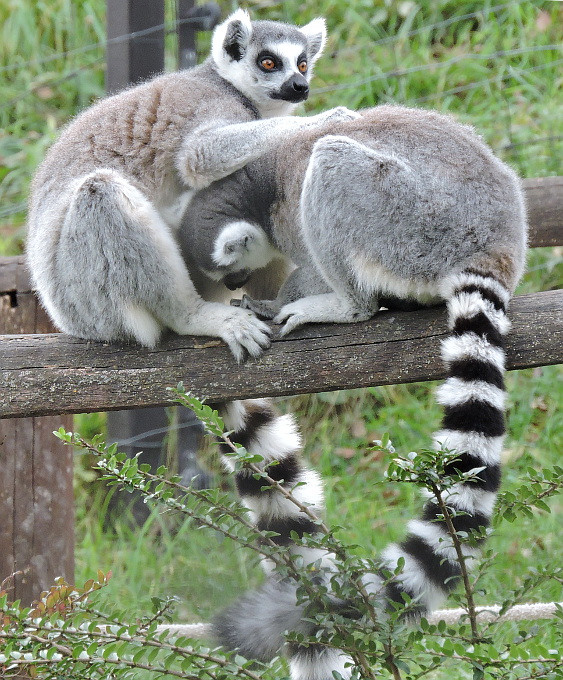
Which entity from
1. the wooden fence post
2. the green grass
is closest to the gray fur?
the green grass

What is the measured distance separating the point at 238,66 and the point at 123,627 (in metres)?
2.51

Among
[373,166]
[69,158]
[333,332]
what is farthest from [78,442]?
[69,158]

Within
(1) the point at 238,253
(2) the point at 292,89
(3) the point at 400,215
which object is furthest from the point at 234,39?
(3) the point at 400,215

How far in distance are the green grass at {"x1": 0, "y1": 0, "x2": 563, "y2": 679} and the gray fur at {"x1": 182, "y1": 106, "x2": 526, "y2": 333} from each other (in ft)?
4.03

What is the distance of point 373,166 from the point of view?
9.51 feet

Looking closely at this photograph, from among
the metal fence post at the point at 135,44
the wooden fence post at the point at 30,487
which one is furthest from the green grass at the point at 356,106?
the metal fence post at the point at 135,44

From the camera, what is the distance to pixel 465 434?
243 centimetres

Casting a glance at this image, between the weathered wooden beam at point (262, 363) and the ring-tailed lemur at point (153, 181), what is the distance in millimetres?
87

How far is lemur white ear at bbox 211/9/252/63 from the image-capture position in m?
3.81

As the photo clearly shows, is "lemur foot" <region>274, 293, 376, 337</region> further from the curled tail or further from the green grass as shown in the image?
the green grass

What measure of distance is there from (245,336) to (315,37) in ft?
5.95

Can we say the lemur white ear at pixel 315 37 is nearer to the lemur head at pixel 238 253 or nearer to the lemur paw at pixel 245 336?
the lemur head at pixel 238 253

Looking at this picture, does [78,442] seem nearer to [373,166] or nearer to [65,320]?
[65,320]

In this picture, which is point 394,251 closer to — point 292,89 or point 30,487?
point 292,89
